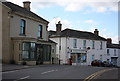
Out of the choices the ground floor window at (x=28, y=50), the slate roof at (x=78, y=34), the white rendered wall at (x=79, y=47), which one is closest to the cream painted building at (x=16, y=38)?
the ground floor window at (x=28, y=50)

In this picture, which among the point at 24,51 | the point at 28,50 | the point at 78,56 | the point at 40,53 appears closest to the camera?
the point at 24,51

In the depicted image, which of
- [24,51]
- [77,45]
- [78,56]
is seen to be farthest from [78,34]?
Answer: [24,51]

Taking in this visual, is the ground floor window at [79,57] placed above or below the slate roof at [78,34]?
below

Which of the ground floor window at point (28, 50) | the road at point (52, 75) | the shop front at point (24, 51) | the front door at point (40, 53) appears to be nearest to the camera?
the road at point (52, 75)

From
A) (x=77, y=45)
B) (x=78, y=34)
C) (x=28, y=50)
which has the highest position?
(x=78, y=34)

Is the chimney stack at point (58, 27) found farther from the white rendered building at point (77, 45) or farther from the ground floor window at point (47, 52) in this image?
the ground floor window at point (47, 52)

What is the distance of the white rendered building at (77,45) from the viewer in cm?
4956

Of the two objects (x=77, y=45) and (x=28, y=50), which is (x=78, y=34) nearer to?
(x=77, y=45)

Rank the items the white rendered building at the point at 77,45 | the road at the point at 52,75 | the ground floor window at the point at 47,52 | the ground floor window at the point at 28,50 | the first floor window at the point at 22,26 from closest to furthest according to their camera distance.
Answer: the road at the point at 52,75, the ground floor window at the point at 28,50, the first floor window at the point at 22,26, the ground floor window at the point at 47,52, the white rendered building at the point at 77,45

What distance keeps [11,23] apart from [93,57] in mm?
32600

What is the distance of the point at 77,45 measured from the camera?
52.1 metres

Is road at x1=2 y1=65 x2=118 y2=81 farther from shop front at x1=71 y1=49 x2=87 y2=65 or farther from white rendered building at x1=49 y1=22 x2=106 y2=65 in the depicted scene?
shop front at x1=71 y1=49 x2=87 y2=65

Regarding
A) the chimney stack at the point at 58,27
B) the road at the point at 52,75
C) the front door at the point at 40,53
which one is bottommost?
the road at the point at 52,75

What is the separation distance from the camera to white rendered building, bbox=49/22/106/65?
4956 cm
